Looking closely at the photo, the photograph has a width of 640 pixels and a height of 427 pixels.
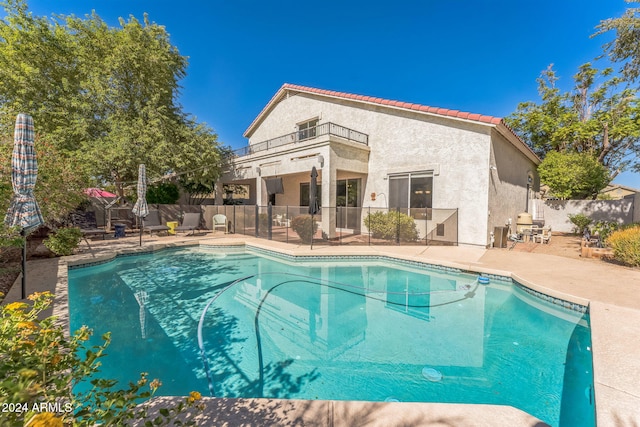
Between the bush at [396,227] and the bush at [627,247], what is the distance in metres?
5.41

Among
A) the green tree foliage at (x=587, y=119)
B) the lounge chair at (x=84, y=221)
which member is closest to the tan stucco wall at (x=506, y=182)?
the green tree foliage at (x=587, y=119)

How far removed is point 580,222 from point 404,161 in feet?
35.5

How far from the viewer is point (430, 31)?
14.2 metres

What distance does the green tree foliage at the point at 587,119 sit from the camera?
14.8 meters

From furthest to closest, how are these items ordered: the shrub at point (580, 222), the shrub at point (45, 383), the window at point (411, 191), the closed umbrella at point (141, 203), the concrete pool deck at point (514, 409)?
the shrub at point (580, 222) < the window at point (411, 191) < the closed umbrella at point (141, 203) < the concrete pool deck at point (514, 409) < the shrub at point (45, 383)

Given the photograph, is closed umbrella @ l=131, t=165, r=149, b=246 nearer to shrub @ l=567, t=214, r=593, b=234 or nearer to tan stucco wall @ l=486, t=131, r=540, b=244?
tan stucco wall @ l=486, t=131, r=540, b=244

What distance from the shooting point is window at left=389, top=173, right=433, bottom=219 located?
1074 cm

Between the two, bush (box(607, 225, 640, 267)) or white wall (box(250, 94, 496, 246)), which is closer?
bush (box(607, 225, 640, 267))

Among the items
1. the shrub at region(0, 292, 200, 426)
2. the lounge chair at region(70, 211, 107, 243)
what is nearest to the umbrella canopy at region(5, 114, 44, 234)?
the shrub at region(0, 292, 200, 426)

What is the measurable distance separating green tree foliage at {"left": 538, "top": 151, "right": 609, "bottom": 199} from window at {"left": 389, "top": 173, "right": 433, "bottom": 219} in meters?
→ 9.28

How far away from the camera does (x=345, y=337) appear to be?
4449 millimetres

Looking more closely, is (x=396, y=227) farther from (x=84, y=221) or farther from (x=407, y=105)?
(x=84, y=221)

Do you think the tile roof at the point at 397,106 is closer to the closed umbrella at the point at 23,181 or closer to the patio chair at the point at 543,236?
the patio chair at the point at 543,236

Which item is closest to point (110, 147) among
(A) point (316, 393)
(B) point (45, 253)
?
(B) point (45, 253)
